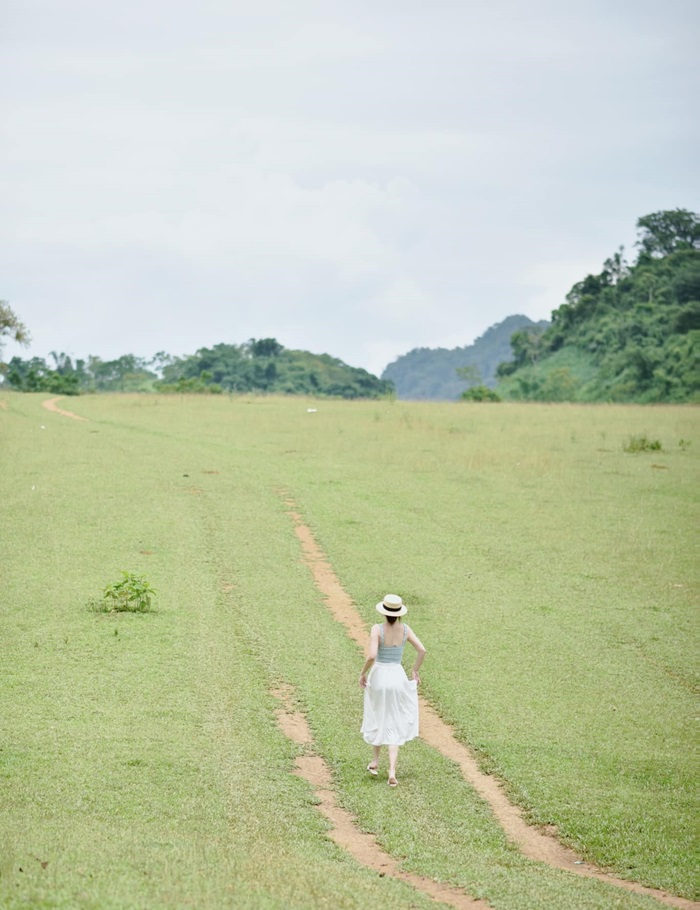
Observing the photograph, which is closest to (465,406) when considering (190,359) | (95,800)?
(95,800)

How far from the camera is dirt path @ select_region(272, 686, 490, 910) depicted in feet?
29.4

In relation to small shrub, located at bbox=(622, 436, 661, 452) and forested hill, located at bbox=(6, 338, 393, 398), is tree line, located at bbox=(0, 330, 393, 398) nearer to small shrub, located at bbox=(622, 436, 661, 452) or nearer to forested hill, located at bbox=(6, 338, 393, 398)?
forested hill, located at bbox=(6, 338, 393, 398)

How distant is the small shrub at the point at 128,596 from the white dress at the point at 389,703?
7473 mm

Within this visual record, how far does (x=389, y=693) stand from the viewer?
11.8 meters

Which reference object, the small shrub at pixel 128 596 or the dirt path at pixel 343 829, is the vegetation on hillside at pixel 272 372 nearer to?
the small shrub at pixel 128 596

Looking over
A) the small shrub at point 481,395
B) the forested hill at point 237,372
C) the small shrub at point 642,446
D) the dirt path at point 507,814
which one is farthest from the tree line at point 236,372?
the dirt path at point 507,814

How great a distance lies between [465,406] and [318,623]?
4526 centimetres

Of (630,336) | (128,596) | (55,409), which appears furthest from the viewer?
(630,336)

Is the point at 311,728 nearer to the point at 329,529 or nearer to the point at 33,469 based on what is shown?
the point at 329,529

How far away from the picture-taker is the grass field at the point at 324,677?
30.6 ft

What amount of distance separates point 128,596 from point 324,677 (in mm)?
4858

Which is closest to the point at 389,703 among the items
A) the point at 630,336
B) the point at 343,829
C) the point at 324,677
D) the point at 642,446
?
A: the point at 343,829

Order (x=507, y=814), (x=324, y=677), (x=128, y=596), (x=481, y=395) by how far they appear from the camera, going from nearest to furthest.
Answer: (x=507, y=814) → (x=324, y=677) → (x=128, y=596) → (x=481, y=395)

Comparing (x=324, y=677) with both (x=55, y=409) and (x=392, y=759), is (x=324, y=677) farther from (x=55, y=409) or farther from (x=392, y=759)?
(x=55, y=409)
